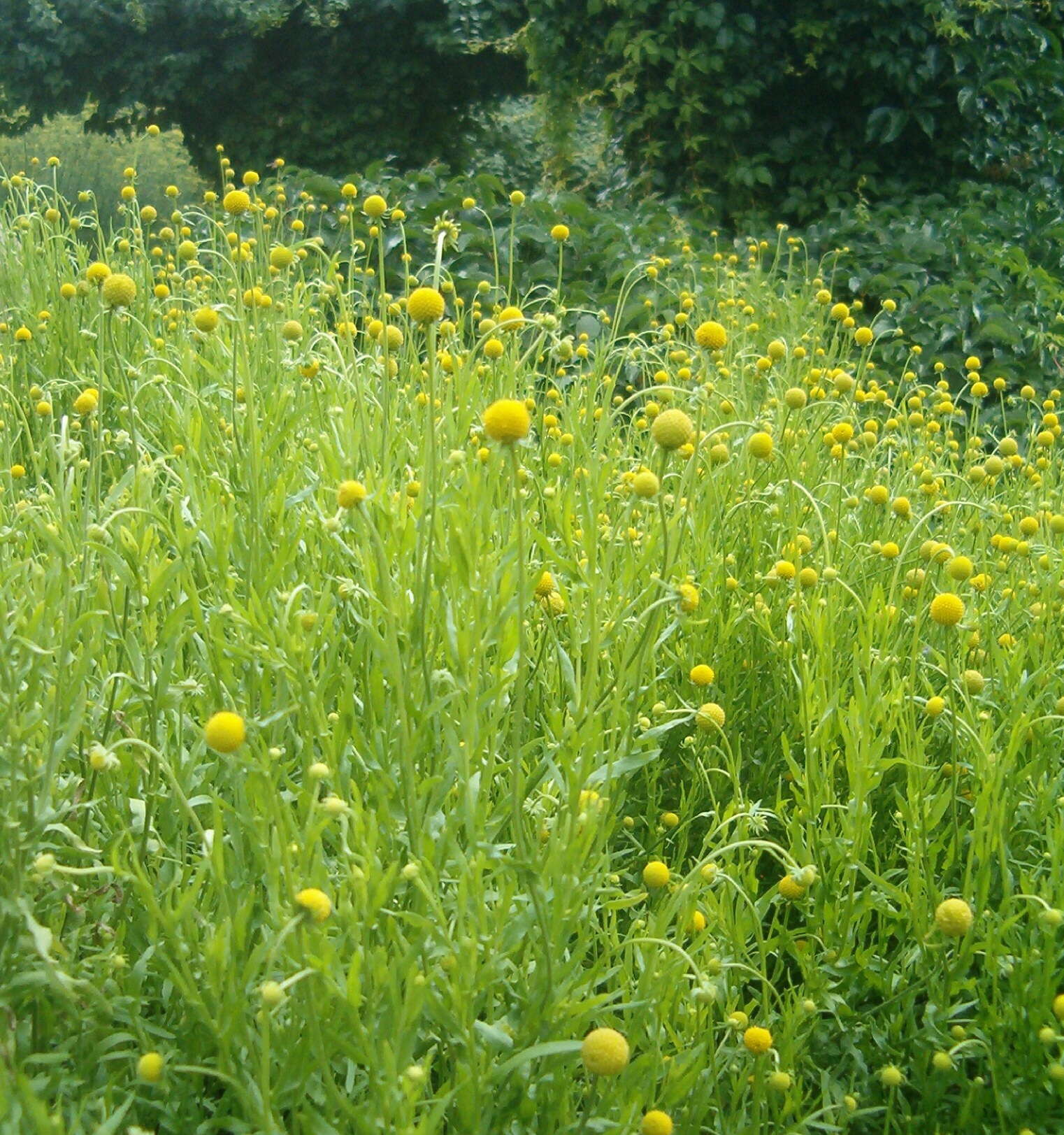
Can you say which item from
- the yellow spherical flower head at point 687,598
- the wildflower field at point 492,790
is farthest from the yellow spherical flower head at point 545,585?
the yellow spherical flower head at point 687,598

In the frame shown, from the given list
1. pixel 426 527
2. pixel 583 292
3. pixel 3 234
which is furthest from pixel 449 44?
pixel 426 527

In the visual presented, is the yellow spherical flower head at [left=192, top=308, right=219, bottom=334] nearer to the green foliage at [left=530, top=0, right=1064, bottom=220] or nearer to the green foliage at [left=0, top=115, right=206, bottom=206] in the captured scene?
the green foliage at [left=530, top=0, right=1064, bottom=220]

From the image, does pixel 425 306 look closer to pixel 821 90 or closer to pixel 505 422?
pixel 505 422

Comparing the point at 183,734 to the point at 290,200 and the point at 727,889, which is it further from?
the point at 290,200

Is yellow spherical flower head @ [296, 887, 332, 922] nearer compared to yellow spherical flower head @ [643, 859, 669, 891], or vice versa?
yellow spherical flower head @ [296, 887, 332, 922]

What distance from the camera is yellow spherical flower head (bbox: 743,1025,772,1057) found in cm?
163

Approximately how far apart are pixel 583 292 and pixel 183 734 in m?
4.31

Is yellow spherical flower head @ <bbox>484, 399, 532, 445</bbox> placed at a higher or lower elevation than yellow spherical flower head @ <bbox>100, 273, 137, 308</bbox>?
lower

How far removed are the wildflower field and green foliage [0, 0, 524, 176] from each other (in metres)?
8.16

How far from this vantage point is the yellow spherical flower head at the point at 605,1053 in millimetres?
1325

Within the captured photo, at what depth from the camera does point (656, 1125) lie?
4.68 ft

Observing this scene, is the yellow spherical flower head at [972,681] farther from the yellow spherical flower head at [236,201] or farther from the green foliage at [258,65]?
the green foliage at [258,65]

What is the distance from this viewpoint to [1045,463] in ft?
11.6

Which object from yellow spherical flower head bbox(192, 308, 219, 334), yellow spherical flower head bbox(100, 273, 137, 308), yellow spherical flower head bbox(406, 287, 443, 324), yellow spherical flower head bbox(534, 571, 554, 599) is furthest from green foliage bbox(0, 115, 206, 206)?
yellow spherical flower head bbox(406, 287, 443, 324)
